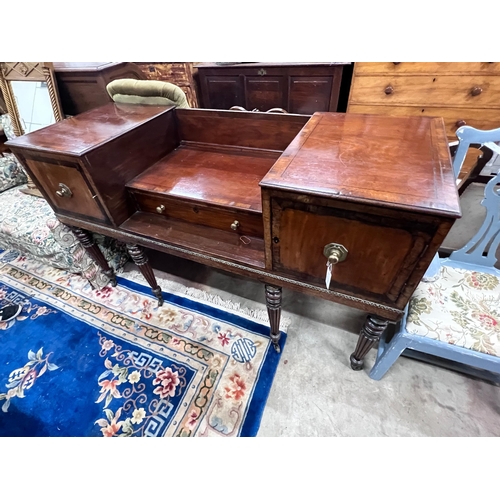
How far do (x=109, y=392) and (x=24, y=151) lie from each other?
105 cm

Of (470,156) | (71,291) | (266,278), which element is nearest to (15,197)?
(71,291)

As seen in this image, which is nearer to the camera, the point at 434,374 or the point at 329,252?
the point at 329,252

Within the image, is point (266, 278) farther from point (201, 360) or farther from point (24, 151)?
point (24, 151)

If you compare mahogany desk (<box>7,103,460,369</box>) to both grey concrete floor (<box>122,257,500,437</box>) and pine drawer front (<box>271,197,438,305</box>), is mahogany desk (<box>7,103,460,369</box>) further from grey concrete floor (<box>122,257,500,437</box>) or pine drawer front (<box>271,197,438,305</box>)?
grey concrete floor (<box>122,257,500,437</box>)

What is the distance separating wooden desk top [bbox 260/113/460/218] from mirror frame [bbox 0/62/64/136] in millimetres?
1653

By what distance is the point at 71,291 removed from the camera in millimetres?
1604

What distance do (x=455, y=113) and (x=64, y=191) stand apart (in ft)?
7.35

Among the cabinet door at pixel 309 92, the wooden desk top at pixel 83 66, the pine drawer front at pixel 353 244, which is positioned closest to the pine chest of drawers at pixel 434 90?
the cabinet door at pixel 309 92

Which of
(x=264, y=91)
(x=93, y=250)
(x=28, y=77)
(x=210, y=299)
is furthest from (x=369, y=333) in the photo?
(x=28, y=77)

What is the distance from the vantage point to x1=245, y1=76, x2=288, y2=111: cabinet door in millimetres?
1979

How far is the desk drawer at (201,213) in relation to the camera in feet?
2.98

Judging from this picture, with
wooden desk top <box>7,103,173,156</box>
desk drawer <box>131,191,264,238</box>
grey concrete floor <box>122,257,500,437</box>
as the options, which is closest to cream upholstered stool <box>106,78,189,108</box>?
wooden desk top <box>7,103,173,156</box>

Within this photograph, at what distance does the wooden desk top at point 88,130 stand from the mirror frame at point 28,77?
667mm

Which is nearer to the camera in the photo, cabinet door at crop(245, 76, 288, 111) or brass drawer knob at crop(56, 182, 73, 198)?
brass drawer knob at crop(56, 182, 73, 198)
